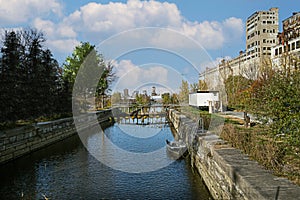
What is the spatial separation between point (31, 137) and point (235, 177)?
10.9 meters

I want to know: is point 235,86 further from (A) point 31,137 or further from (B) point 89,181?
(B) point 89,181

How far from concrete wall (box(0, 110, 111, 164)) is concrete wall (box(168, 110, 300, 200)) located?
7691 mm

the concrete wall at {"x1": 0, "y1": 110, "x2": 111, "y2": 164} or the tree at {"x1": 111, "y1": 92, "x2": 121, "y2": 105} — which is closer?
the concrete wall at {"x1": 0, "y1": 110, "x2": 111, "y2": 164}

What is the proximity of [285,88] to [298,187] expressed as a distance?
2.91 metres

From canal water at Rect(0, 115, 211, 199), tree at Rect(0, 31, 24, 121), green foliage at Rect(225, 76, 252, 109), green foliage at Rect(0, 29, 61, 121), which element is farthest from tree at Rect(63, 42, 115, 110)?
canal water at Rect(0, 115, 211, 199)

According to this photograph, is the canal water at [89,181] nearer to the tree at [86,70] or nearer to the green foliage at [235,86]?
the tree at [86,70]

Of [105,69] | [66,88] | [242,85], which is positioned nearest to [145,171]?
[66,88]

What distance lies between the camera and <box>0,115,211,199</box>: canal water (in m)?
7.44

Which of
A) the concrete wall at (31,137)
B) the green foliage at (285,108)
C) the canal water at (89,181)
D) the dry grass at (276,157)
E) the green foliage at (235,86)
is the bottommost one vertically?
the canal water at (89,181)

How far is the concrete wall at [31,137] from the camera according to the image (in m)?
11.0

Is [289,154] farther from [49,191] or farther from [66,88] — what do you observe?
[66,88]

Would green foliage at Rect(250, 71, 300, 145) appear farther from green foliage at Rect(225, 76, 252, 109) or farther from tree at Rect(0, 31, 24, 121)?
green foliage at Rect(225, 76, 252, 109)

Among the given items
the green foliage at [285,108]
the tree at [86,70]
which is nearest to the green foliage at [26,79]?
the tree at [86,70]

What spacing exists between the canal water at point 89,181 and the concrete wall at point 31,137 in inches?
19.9
